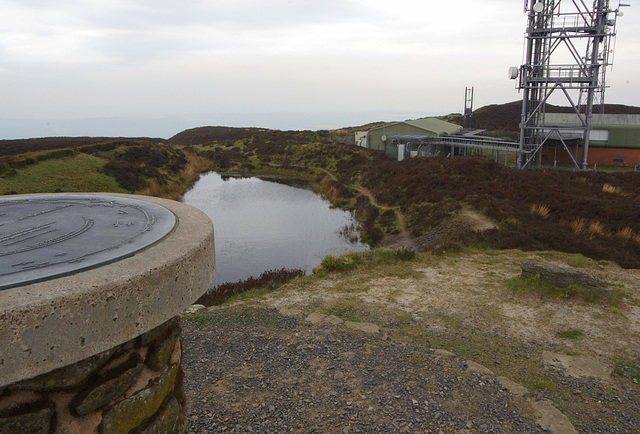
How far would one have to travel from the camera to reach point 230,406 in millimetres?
5195

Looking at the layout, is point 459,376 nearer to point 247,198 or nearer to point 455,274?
point 455,274

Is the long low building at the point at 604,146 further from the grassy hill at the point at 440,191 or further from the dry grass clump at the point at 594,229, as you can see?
the dry grass clump at the point at 594,229

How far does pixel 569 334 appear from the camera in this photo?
751 cm

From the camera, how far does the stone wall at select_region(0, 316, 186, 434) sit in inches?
99.6

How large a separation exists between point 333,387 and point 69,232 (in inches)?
152

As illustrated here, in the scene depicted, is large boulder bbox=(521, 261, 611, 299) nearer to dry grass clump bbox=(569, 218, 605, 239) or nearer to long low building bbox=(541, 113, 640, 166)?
dry grass clump bbox=(569, 218, 605, 239)

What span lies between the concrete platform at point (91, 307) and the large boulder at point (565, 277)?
878cm

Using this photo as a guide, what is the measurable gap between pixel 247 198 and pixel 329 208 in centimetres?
612

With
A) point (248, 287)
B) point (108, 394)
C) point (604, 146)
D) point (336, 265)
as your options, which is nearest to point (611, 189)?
point (604, 146)

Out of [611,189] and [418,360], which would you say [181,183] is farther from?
[418,360]

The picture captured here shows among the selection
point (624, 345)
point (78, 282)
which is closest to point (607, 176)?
point (624, 345)

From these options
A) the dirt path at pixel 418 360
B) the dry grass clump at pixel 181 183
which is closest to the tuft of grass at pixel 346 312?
the dirt path at pixel 418 360

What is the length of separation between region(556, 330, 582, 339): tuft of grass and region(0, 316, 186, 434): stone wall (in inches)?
272

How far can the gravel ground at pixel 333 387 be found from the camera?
496cm
